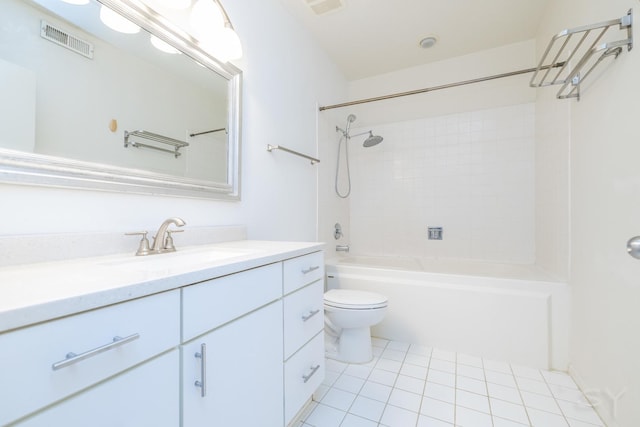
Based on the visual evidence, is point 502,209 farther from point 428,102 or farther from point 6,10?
point 6,10

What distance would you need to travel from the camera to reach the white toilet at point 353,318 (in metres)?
1.66

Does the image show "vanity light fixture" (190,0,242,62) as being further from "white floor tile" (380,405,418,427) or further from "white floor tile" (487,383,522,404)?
"white floor tile" (487,383,522,404)

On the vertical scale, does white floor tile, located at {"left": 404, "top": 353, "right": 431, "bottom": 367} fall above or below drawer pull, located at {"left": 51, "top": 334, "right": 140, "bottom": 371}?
below

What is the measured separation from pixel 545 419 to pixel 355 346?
929 millimetres

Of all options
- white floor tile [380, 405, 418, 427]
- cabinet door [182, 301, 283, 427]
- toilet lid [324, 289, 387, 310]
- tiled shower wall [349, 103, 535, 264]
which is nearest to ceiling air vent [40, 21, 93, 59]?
cabinet door [182, 301, 283, 427]

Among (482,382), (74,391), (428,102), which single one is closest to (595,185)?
(482,382)

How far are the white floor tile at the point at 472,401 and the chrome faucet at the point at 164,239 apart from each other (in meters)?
1.49

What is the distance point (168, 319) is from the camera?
24.5 inches

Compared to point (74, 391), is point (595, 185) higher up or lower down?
higher up

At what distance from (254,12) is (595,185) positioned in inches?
79.8

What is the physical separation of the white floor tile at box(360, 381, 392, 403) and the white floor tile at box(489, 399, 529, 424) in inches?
18.7

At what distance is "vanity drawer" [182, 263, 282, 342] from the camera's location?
0.67 m

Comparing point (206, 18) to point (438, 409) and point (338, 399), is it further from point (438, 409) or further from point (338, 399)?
point (438, 409)

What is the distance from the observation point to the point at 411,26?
219 centimetres
